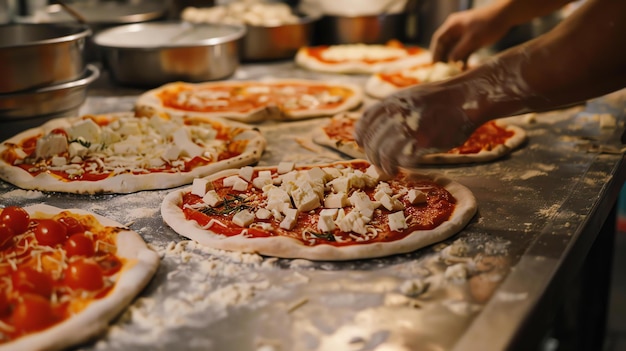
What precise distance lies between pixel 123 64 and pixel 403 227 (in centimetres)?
249

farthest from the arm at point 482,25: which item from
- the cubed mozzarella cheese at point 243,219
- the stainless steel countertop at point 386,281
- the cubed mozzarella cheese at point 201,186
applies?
the cubed mozzarella cheese at point 243,219

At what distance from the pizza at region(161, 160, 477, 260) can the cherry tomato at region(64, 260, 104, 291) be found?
1.33 ft

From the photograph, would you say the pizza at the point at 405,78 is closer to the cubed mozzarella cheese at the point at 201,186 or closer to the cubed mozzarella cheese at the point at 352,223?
the cubed mozzarella cheese at the point at 201,186

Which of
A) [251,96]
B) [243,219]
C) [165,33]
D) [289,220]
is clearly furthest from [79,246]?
[165,33]

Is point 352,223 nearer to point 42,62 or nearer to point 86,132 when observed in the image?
point 86,132

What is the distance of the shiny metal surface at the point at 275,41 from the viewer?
4871 millimetres

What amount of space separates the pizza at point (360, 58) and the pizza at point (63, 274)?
269 cm

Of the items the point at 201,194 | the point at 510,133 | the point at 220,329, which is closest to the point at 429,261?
the point at 220,329

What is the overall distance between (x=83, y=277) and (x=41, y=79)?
5.06ft

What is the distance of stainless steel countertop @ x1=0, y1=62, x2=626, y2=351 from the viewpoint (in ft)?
5.47

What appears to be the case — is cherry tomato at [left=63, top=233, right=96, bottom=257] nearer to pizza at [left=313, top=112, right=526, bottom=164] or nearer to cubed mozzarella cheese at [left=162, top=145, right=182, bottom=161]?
cubed mozzarella cheese at [left=162, top=145, right=182, bottom=161]

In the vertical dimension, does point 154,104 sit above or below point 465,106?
below

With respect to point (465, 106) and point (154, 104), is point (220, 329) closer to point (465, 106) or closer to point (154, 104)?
point (465, 106)

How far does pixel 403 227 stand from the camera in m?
2.21
